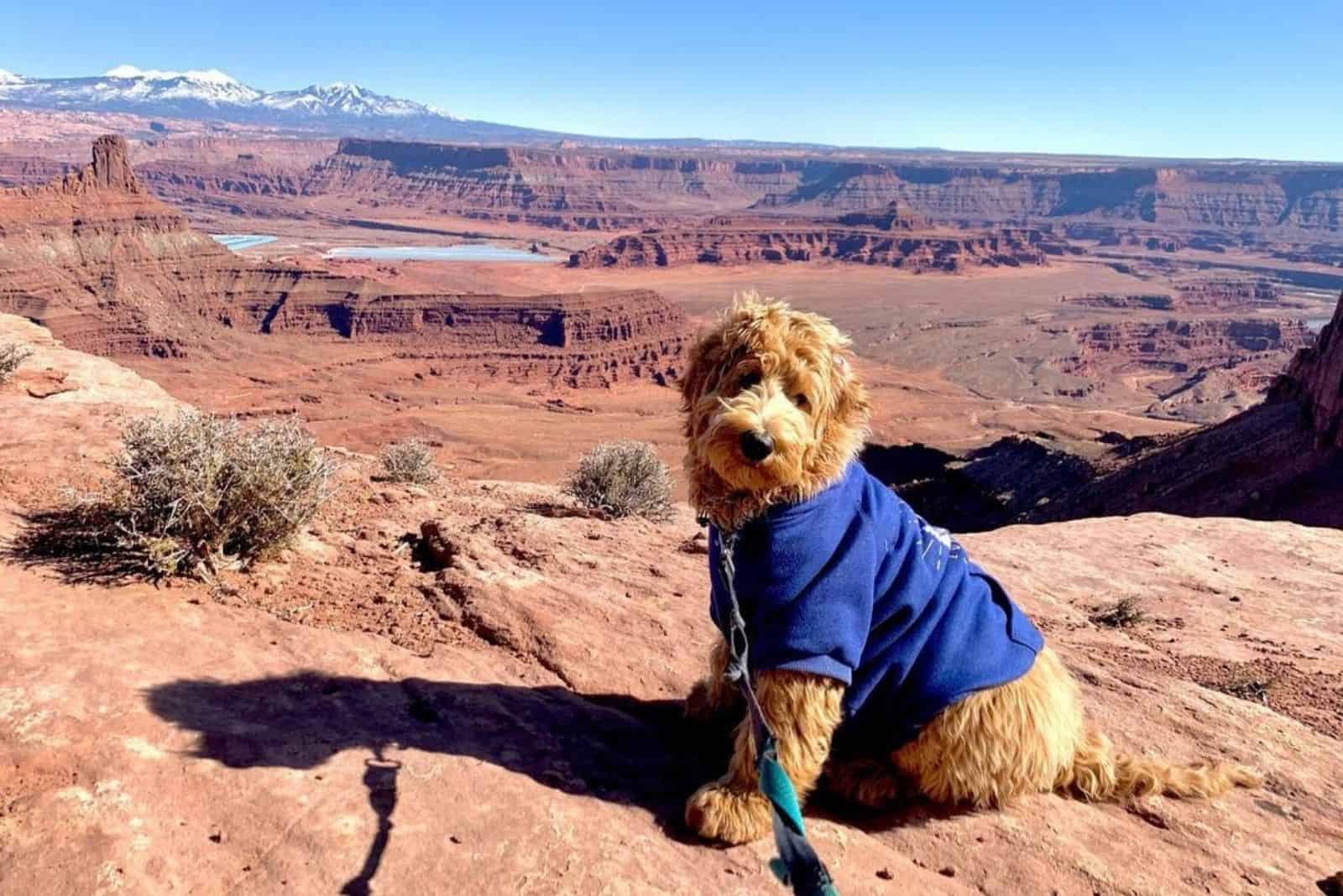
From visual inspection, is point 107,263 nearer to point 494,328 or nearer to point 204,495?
point 494,328

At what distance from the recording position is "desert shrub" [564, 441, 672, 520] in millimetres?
10609

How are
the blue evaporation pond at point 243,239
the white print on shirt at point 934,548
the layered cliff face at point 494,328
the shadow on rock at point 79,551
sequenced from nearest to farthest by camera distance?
the white print on shirt at point 934,548
the shadow on rock at point 79,551
the layered cliff face at point 494,328
the blue evaporation pond at point 243,239

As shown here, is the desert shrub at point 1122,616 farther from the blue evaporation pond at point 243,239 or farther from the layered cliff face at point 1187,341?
the blue evaporation pond at point 243,239

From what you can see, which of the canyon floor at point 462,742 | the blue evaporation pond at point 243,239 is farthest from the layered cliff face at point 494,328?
the canyon floor at point 462,742

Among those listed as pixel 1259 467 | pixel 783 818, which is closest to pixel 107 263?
pixel 1259 467

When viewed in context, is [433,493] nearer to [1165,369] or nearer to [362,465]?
[362,465]

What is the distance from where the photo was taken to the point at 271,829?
2775 millimetres

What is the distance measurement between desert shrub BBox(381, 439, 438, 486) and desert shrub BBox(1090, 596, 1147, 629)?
7396 mm

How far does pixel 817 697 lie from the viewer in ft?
10.1

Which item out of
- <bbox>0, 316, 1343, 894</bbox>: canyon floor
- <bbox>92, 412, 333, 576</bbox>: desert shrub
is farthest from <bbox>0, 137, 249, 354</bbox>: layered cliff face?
<bbox>0, 316, 1343, 894</bbox>: canyon floor

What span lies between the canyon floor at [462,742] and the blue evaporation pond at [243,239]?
133489 millimetres

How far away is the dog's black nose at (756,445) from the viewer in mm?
2684

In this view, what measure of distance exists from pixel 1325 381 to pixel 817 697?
31207 millimetres

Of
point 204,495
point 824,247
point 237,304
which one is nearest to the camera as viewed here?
point 204,495
